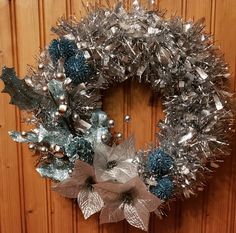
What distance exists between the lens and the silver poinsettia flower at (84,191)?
0.96 meters

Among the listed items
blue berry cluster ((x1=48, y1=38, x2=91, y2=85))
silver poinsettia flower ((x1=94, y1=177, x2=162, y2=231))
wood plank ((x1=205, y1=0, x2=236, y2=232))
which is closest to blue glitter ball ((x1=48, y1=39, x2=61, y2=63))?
blue berry cluster ((x1=48, y1=38, x2=91, y2=85))

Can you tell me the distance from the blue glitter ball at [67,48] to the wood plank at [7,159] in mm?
227

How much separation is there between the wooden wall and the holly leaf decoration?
189mm

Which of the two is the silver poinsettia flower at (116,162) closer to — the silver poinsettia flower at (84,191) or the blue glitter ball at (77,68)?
the silver poinsettia flower at (84,191)

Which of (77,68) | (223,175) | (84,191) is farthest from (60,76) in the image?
(223,175)

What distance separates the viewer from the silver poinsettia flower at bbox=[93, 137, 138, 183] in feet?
3.17

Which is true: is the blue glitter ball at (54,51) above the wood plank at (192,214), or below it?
above

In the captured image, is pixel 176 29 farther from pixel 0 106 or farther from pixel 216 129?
pixel 0 106

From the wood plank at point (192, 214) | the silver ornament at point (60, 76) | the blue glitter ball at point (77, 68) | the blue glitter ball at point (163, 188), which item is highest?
the blue glitter ball at point (77, 68)

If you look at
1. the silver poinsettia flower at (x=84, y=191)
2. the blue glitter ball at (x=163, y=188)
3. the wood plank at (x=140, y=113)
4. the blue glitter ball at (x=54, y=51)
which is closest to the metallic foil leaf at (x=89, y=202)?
the silver poinsettia flower at (x=84, y=191)

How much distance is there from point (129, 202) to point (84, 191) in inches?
5.2

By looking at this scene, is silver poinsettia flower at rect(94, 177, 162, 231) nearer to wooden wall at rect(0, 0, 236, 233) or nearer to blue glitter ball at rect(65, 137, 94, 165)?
blue glitter ball at rect(65, 137, 94, 165)

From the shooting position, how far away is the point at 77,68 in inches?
38.7

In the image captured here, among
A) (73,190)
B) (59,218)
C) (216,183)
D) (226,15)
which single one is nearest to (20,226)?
(59,218)
